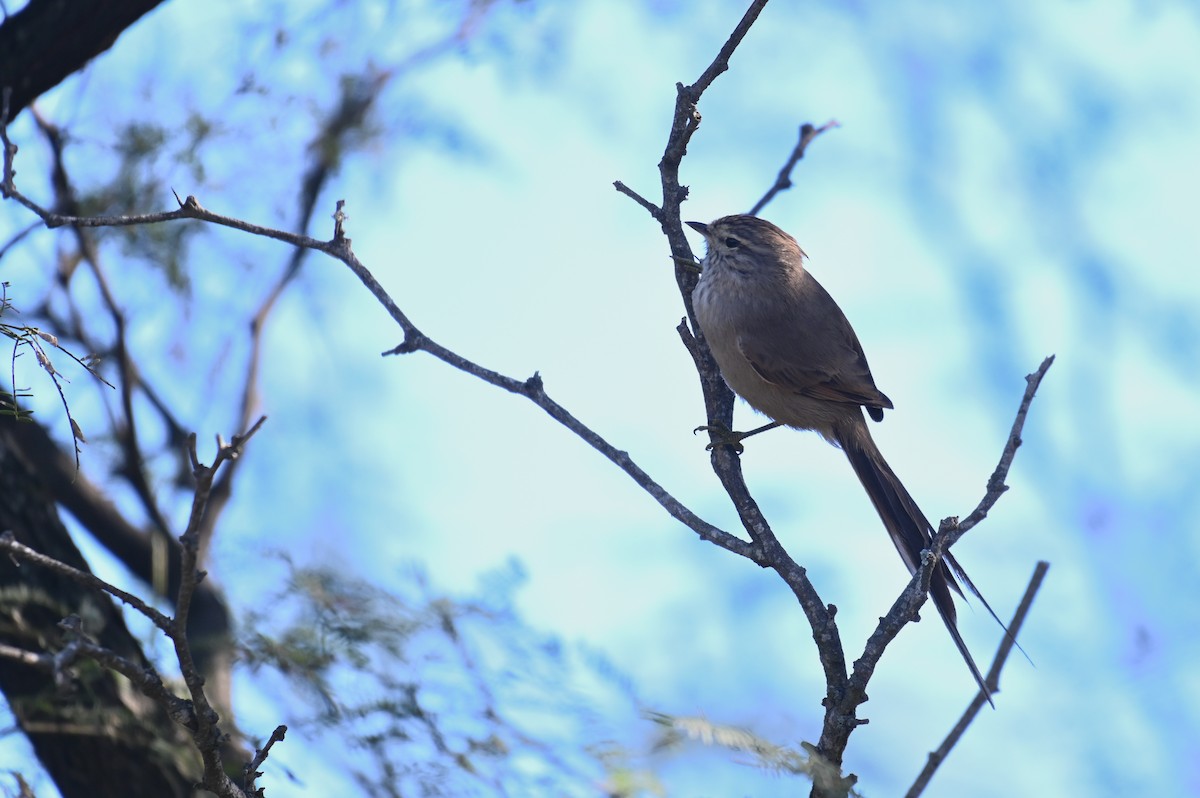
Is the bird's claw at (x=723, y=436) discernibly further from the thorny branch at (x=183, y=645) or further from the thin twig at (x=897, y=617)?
the thorny branch at (x=183, y=645)

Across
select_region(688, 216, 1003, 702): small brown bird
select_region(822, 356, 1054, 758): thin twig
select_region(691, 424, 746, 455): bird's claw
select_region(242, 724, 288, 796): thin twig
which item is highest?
select_region(688, 216, 1003, 702): small brown bird

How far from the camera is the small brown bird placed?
16.8 ft

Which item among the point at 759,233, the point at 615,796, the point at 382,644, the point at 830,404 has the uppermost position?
the point at 759,233

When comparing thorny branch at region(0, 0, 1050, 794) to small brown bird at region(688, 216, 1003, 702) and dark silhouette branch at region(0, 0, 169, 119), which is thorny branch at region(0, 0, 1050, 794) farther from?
dark silhouette branch at region(0, 0, 169, 119)

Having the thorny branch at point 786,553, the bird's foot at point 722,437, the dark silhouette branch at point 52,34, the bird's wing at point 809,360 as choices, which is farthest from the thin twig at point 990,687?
the dark silhouette branch at point 52,34

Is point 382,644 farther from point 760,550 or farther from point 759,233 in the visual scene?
point 759,233

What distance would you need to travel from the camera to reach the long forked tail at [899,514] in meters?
3.98

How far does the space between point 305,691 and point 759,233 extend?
9.78 ft

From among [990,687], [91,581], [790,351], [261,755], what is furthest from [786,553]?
[790,351]

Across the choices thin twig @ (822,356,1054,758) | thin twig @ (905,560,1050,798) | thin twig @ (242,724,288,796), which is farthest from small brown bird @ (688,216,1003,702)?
thin twig @ (242,724,288,796)

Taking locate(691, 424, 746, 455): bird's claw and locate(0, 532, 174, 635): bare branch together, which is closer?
locate(0, 532, 174, 635): bare branch

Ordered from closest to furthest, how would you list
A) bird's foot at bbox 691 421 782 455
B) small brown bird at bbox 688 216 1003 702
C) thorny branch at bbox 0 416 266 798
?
thorny branch at bbox 0 416 266 798 < bird's foot at bbox 691 421 782 455 < small brown bird at bbox 688 216 1003 702

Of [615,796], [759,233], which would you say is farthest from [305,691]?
[759,233]

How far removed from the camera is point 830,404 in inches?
212
